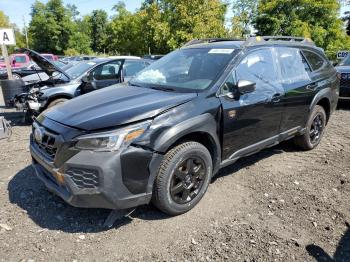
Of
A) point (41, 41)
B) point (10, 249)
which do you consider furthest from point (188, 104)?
point (41, 41)

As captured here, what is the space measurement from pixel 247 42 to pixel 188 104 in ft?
4.67

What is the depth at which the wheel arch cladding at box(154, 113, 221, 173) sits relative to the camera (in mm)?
3168

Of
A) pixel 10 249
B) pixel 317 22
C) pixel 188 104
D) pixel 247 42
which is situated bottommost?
pixel 10 249

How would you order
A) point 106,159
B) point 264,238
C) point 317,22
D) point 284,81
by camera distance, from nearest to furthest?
point 106,159
point 264,238
point 284,81
point 317,22

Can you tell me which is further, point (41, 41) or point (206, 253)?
point (41, 41)

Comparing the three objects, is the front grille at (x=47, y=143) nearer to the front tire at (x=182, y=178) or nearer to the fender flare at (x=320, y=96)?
the front tire at (x=182, y=178)

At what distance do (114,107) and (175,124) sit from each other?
0.66 metres

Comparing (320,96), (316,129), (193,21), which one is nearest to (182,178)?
(320,96)

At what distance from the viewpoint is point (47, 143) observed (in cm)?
335

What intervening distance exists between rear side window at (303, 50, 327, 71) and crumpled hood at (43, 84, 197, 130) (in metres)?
2.66

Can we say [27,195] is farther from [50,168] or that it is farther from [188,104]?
[188,104]

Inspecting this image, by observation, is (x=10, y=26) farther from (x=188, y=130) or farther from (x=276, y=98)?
(x=188, y=130)

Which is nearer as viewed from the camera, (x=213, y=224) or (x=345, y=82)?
(x=213, y=224)

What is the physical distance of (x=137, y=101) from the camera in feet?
11.4
